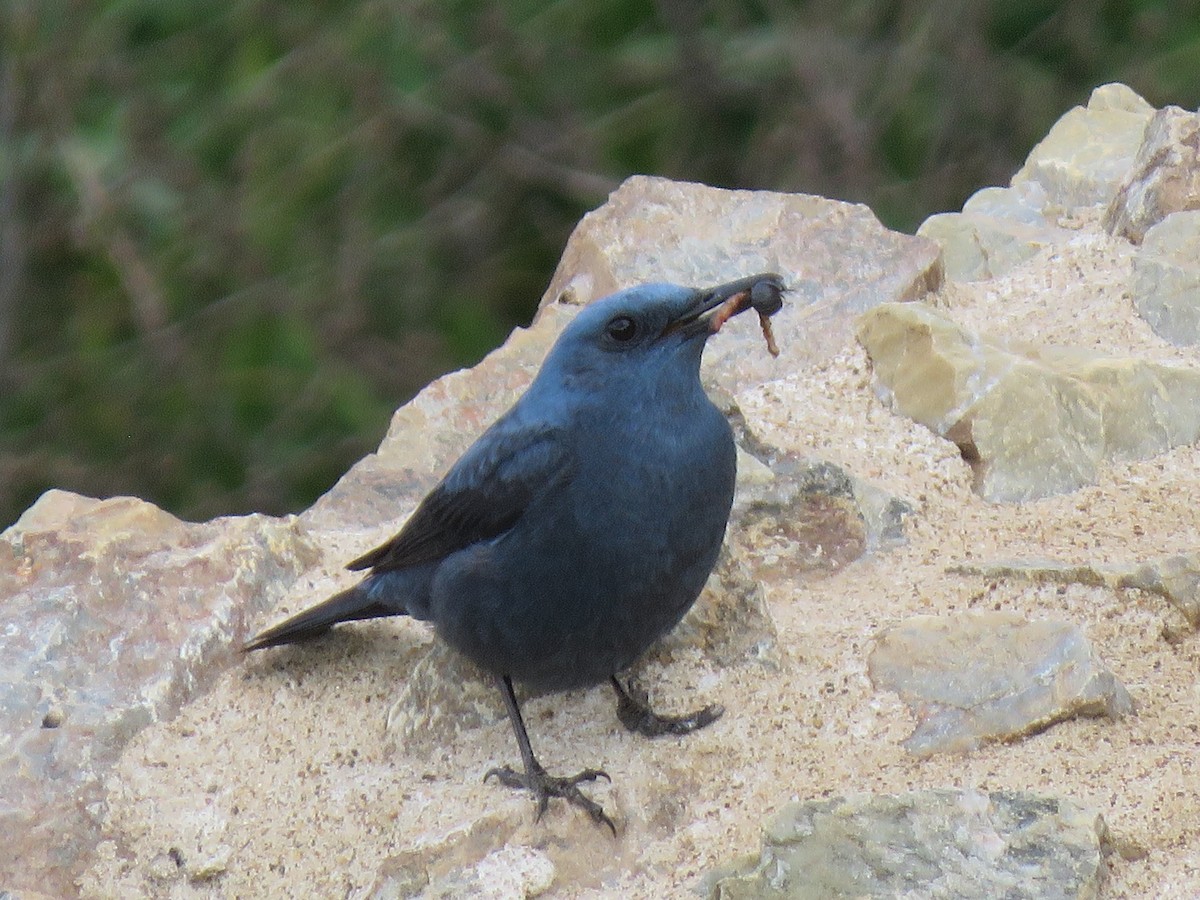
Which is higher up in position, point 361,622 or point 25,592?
point 25,592

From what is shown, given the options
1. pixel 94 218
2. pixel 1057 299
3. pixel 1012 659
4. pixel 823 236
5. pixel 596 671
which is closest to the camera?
pixel 1012 659

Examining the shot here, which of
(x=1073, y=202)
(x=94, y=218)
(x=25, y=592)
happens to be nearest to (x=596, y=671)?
(x=25, y=592)

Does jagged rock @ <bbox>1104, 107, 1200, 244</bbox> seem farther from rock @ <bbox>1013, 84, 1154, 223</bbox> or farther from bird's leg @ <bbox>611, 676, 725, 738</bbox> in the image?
bird's leg @ <bbox>611, 676, 725, 738</bbox>

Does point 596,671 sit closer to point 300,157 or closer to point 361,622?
point 361,622

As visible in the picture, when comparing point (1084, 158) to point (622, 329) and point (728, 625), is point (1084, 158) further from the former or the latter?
point (728, 625)

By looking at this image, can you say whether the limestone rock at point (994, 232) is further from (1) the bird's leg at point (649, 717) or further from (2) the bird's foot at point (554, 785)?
(2) the bird's foot at point (554, 785)

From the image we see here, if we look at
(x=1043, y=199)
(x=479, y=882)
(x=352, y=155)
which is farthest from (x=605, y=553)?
(x=352, y=155)

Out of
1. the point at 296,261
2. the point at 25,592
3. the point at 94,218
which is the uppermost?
the point at 25,592
